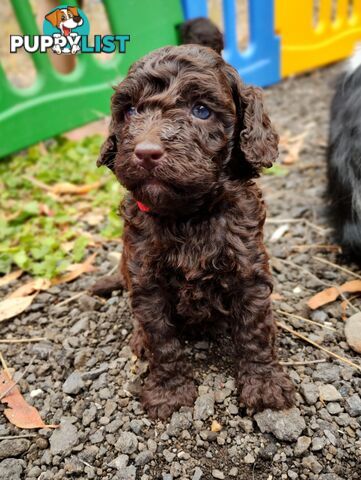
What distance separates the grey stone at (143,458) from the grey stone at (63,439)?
35 centimetres

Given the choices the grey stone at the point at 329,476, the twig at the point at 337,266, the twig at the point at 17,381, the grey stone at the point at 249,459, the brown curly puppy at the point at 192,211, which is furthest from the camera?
the twig at the point at 337,266

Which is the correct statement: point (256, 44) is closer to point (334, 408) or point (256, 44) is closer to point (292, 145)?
point (292, 145)

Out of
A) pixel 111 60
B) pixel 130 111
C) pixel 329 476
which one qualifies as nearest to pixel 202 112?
pixel 130 111

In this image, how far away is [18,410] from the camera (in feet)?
8.89

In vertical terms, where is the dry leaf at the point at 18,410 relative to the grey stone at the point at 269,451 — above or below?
above

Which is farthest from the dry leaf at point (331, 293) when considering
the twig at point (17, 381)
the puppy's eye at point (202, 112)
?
the twig at point (17, 381)

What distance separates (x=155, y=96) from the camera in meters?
2.16

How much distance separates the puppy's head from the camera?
203 cm

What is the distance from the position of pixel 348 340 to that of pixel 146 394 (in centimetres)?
127

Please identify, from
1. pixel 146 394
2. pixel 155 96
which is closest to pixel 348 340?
pixel 146 394

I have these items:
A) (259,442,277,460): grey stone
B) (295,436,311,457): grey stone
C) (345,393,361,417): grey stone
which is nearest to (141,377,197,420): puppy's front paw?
(259,442,277,460): grey stone

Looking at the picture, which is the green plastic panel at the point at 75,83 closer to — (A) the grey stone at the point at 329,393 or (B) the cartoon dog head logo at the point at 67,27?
(B) the cartoon dog head logo at the point at 67,27

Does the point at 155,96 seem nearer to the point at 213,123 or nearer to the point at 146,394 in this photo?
the point at 213,123

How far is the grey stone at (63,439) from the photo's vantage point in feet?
8.05
